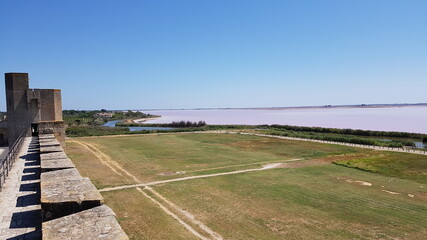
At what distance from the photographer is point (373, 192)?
58.0ft

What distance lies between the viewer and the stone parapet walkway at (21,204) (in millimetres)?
6320

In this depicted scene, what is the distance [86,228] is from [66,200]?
1333 millimetres

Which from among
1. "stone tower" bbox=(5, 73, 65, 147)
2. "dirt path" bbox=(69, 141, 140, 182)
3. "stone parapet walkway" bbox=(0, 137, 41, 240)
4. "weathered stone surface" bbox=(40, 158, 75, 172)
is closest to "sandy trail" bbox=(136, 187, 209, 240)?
"dirt path" bbox=(69, 141, 140, 182)

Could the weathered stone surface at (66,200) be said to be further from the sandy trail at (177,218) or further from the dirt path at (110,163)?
the dirt path at (110,163)

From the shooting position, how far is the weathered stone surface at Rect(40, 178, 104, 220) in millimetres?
5754

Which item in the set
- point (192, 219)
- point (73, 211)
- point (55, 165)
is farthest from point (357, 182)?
point (73, 211)

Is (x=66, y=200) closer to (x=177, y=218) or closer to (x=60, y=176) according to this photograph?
(x=60, y=176)

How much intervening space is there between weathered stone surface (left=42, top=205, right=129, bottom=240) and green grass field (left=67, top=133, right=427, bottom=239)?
6.16 metres

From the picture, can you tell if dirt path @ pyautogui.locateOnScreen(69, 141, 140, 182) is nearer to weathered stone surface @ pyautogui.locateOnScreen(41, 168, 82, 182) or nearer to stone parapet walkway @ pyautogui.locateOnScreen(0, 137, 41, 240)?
stone parapet walkway @ pyautogui.locateOnScreen(0, 137, 41, 240)

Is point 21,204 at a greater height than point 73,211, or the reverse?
point 73,211

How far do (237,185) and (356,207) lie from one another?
23.8 feet

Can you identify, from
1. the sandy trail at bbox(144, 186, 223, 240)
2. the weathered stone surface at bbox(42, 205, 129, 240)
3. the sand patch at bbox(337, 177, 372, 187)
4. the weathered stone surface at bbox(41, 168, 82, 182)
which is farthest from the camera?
the sand patch at bbox(337, 177, 372, 187)

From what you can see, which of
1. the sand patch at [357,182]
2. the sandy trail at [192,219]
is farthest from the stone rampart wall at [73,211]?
the sand patch at [357,182]

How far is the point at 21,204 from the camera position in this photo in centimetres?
788
